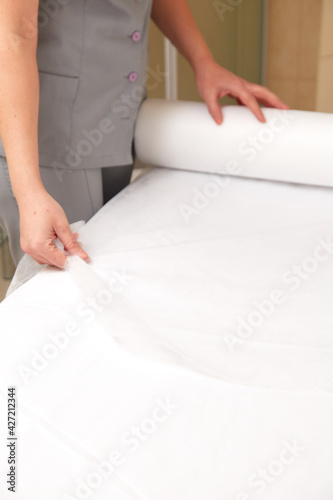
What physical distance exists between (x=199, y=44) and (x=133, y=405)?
3.52ft

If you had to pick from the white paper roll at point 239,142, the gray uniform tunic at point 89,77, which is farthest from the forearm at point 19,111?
the white paper roll at point 239,142

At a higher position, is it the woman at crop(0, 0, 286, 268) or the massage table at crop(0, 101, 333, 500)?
the woman at crop(0, 0, 286, 268)

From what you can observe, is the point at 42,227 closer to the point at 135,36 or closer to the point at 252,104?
the point at 135,36

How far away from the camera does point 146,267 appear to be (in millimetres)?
1038

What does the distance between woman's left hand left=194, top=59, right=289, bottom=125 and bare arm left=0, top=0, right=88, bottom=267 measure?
504mm

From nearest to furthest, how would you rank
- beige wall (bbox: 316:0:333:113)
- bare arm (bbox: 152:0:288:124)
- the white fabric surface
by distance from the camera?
the white fabric surface
bare arm (bbox: 152:0:288:124)
beige wall (bbox: 316:0:333:113)

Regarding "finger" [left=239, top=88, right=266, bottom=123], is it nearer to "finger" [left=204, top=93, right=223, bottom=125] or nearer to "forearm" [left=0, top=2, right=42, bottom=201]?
"finger" [left=204, top=93, right=223, bottom=125]

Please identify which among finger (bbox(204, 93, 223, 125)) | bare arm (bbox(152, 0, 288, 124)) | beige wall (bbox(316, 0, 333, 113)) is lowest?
beige wall (bbox(316, 0, 333, 113))

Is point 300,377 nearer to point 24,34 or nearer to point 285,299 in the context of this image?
point 285,299

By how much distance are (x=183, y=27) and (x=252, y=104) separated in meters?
0.30

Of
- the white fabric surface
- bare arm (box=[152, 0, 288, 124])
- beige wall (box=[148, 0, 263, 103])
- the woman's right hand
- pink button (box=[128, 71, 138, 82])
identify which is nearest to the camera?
the white fabric surface

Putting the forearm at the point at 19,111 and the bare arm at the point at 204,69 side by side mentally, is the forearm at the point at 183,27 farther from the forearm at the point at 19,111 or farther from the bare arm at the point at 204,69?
the forearm at the point at 19,111

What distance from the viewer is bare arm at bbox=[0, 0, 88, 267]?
38.8 inches

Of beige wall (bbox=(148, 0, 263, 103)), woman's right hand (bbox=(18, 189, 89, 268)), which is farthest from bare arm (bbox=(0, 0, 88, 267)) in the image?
beige wall (bbox=(148, 0, 263, 103))
